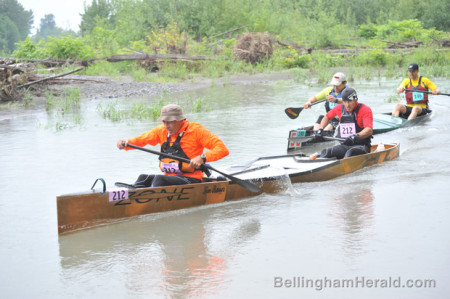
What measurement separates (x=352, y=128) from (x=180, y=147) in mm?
3279

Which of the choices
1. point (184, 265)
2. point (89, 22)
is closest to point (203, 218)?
point (184, 265)

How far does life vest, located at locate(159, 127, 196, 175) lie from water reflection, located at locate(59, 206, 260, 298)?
1.75 ft

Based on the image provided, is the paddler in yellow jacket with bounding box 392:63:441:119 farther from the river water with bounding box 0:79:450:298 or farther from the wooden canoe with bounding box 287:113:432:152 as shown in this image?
the river water with bounding box 0:79:450:298

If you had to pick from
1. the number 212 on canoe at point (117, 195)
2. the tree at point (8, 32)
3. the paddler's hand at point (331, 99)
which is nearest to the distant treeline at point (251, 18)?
the paddler's hand at point (331, 99)

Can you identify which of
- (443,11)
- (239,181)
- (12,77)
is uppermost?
(443,11)

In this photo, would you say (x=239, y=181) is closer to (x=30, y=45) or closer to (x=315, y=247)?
(x=315, y=247)

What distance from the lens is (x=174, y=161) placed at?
718 centimetres

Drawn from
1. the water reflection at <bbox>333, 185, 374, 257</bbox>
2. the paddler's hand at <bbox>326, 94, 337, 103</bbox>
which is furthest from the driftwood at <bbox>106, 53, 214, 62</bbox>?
the water reflection at <bbox>333, 185, 374, 257</bbox>

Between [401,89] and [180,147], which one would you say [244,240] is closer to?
[180,147]

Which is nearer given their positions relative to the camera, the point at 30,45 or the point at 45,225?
the point at 45,225

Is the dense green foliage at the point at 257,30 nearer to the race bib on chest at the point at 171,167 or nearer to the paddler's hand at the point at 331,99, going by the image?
the paddler's hand at the point at 331,99

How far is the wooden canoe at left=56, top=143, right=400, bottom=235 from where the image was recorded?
21.6 feet

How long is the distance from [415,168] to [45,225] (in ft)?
19.1

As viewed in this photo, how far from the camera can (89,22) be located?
174 feet
